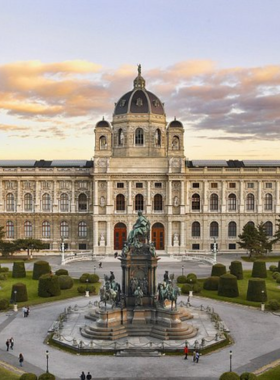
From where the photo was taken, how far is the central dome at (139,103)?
97688 mm

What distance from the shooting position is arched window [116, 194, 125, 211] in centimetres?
9331

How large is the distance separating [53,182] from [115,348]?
6083 cm

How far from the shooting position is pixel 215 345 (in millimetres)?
38938

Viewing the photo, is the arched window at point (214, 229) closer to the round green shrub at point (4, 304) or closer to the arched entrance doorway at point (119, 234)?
the arched entrance doorway at point (119, 234)

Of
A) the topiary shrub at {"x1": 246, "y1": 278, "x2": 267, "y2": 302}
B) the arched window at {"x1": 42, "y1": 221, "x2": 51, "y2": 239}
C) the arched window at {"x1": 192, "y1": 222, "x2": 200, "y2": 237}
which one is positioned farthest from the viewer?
the arched window at {"x1": 42, "y1": 221, "x2": 51, "y2": 239}

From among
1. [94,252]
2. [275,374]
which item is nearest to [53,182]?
[94,252]

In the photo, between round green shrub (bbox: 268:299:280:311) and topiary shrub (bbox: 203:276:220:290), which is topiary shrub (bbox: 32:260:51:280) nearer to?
topiary shrub (bbox: 203:276:220:290)

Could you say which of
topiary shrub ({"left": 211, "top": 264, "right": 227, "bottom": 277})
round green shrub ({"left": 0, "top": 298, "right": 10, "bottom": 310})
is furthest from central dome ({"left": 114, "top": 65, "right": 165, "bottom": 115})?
round green shrub ({"left": 0, "top": 298, "right": 10, "bottom": 310})

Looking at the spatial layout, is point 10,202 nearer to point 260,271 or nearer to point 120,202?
point 120,202

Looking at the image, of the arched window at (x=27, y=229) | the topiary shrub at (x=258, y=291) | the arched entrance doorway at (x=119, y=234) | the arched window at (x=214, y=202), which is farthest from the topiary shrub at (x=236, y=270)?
the arched window at (x=27, y=229)

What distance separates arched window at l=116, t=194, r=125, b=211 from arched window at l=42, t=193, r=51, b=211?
12.7m

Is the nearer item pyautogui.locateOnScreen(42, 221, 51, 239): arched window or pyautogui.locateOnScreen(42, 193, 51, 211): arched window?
pyautogui.locateOnScreen(42, 221, 51, 239): arched window

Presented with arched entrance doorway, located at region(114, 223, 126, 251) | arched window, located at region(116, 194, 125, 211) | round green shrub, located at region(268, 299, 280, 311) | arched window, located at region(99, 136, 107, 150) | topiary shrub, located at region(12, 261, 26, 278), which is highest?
arched window, located at region(99, 136, 107, 150)

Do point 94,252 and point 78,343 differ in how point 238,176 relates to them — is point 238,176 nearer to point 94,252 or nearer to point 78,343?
point 94,252
